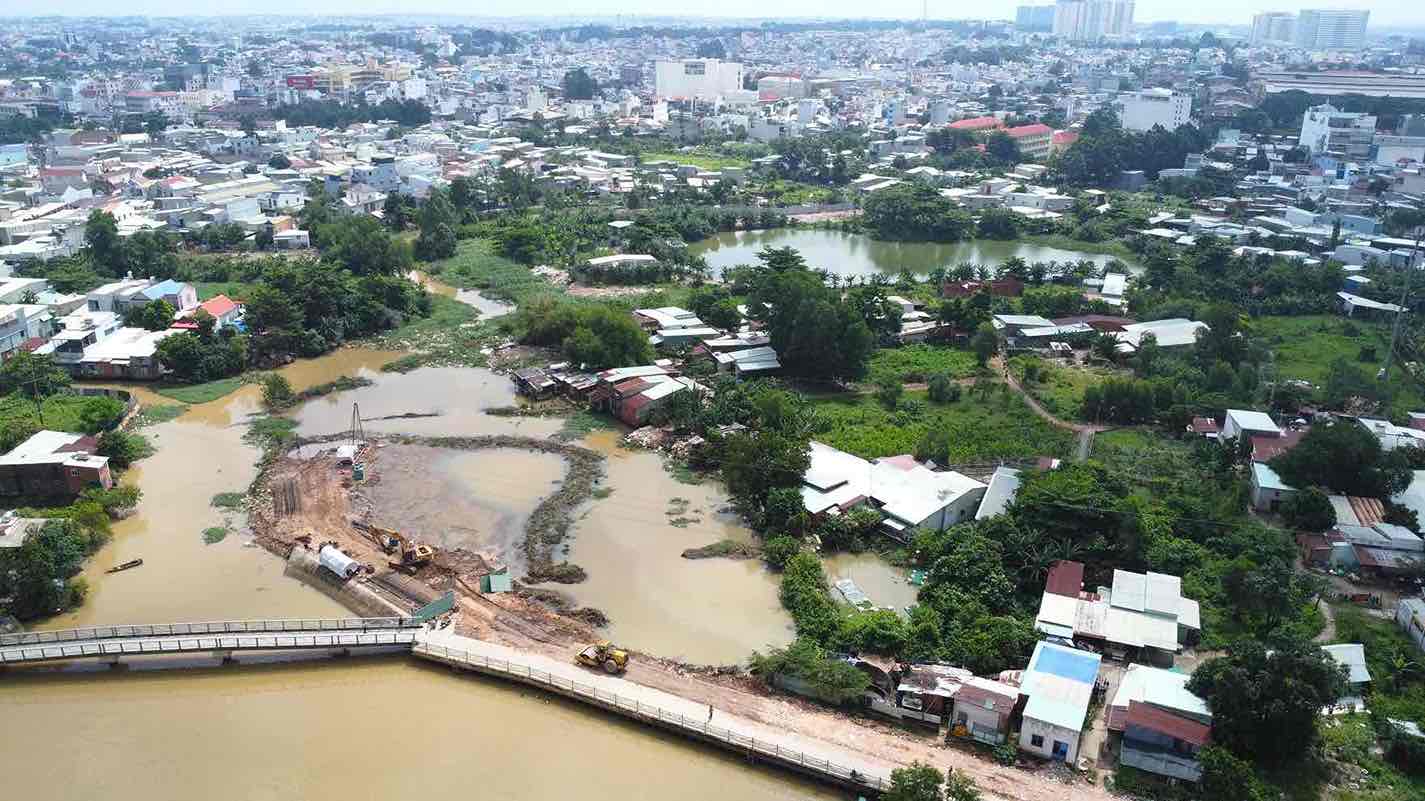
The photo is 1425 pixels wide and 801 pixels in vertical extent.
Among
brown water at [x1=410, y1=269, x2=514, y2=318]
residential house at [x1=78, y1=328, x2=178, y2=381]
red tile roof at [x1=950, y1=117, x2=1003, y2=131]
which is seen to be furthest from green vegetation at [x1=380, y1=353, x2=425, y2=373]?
red tile roof at [x1=950, y1=117, x2=1003, y2=131]

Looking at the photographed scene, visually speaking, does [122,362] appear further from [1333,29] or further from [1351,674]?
[1333,29]

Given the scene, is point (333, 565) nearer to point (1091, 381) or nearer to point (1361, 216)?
point (1091, 381)

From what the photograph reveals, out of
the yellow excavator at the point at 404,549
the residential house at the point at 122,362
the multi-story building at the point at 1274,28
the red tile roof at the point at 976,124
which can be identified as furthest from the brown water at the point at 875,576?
the multi-story building at the point at 1274,28

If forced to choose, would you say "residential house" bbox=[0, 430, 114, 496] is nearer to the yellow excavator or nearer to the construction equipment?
the yellow excavator

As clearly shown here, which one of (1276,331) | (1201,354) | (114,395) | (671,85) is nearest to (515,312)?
(114,395)

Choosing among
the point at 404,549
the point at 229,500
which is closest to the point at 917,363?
the point at 404,549
